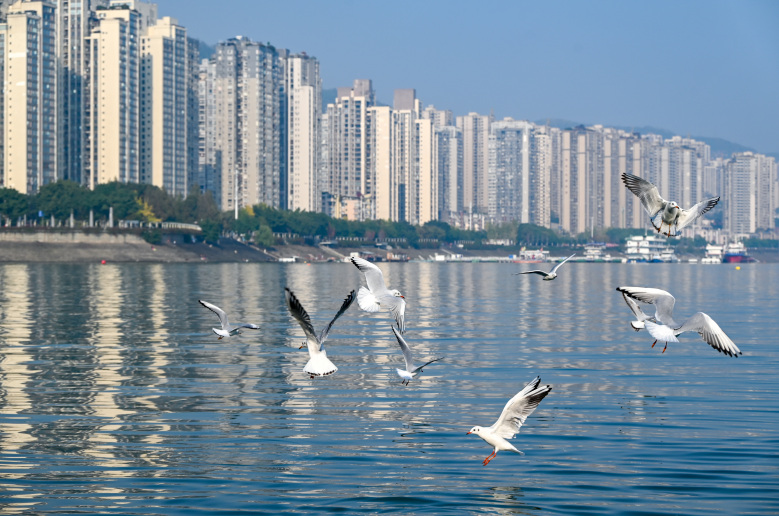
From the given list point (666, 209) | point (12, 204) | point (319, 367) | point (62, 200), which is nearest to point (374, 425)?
point (319, 367)

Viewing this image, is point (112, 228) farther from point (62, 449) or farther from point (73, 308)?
point (62, 449)

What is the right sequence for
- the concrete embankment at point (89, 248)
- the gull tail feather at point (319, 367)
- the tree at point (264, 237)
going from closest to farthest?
the gull tail feather at point (319, 367)
the concrete embankment at point (89, 248)
the tree at point (264, 237)

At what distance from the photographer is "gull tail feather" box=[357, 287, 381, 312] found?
14.7m

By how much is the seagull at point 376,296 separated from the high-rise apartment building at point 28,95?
18160cm

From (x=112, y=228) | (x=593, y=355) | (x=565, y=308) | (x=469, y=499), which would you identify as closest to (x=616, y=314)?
(x=565, y=308)

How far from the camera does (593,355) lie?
1203 inches

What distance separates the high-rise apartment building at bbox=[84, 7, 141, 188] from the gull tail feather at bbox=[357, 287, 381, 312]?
18035 centimetres

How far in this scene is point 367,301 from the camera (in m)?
14.9

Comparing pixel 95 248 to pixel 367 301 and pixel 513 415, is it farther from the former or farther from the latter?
pixel 513 415

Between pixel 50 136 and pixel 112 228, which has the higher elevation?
pixel 50 136

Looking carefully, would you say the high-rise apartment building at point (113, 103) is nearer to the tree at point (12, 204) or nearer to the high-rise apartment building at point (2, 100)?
the high-rise apartment building at point (2, 100)

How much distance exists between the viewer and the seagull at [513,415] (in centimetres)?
1261

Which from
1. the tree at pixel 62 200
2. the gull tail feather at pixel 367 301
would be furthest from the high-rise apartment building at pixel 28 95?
the gull tail feather at pixel 367 301

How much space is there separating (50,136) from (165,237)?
41365 millimetres
